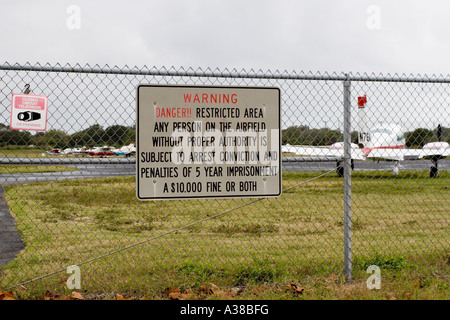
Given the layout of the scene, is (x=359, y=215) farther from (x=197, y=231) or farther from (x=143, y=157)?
(x=143, y=157)

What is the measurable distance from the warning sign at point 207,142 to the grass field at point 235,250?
0.47 meters

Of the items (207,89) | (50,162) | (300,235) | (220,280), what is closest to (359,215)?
(300,235)

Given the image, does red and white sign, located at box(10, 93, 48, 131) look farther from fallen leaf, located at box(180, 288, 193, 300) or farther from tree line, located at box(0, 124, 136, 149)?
fallen leaf, located at box(180, 288, 193, 300)

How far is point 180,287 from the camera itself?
4449 mm

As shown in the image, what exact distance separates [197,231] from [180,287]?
3192 millimetres

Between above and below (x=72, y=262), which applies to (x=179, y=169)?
above

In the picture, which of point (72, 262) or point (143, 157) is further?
point (72, 262)

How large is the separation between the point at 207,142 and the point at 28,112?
1.59 meters

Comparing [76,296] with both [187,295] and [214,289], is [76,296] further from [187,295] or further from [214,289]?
[214,289]

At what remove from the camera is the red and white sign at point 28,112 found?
12.4 ft

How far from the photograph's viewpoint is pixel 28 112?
3.84 meters

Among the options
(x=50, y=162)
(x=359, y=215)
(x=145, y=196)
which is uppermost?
→ (x=50, y=162)

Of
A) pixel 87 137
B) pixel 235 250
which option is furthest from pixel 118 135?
pixel 235 250
